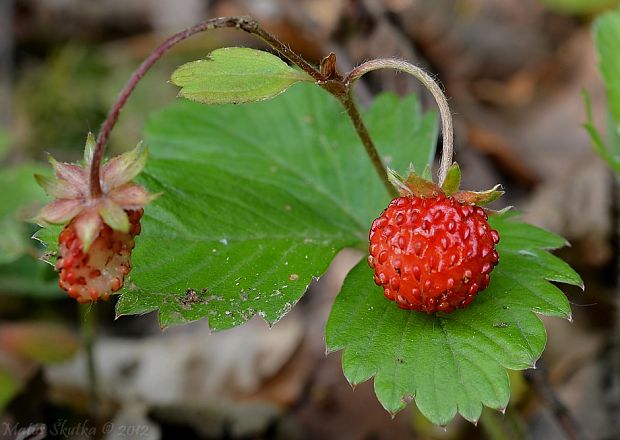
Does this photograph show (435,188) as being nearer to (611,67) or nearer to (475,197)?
(475,197)

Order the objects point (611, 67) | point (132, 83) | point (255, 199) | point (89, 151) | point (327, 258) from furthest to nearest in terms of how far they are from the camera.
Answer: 1. point (611, 67)
2. point (255, 199)
3. point (327, 258)
4. point (89, 151)
5. point (132, 83)

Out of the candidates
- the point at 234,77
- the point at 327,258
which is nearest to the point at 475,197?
the point at 327,258

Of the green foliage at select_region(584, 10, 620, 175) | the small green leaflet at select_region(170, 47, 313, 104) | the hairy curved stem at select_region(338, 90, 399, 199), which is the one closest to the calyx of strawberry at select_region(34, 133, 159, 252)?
the small green leaflet at select_region(170, 47, 313, 104)

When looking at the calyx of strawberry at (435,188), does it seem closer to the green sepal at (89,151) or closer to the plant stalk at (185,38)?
the plant stalk at (185,38)

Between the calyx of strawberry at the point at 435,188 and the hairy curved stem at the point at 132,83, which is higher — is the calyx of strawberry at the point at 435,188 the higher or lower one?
the lower one

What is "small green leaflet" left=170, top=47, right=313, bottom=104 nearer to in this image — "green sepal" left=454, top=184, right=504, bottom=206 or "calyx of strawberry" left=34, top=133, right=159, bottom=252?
"calyx of strawberry" left=34, top=133, right=159, bottom=252

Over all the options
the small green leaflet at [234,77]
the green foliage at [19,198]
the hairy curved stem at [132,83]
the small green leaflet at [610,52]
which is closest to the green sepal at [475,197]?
the small green leaflet at [234,77]
